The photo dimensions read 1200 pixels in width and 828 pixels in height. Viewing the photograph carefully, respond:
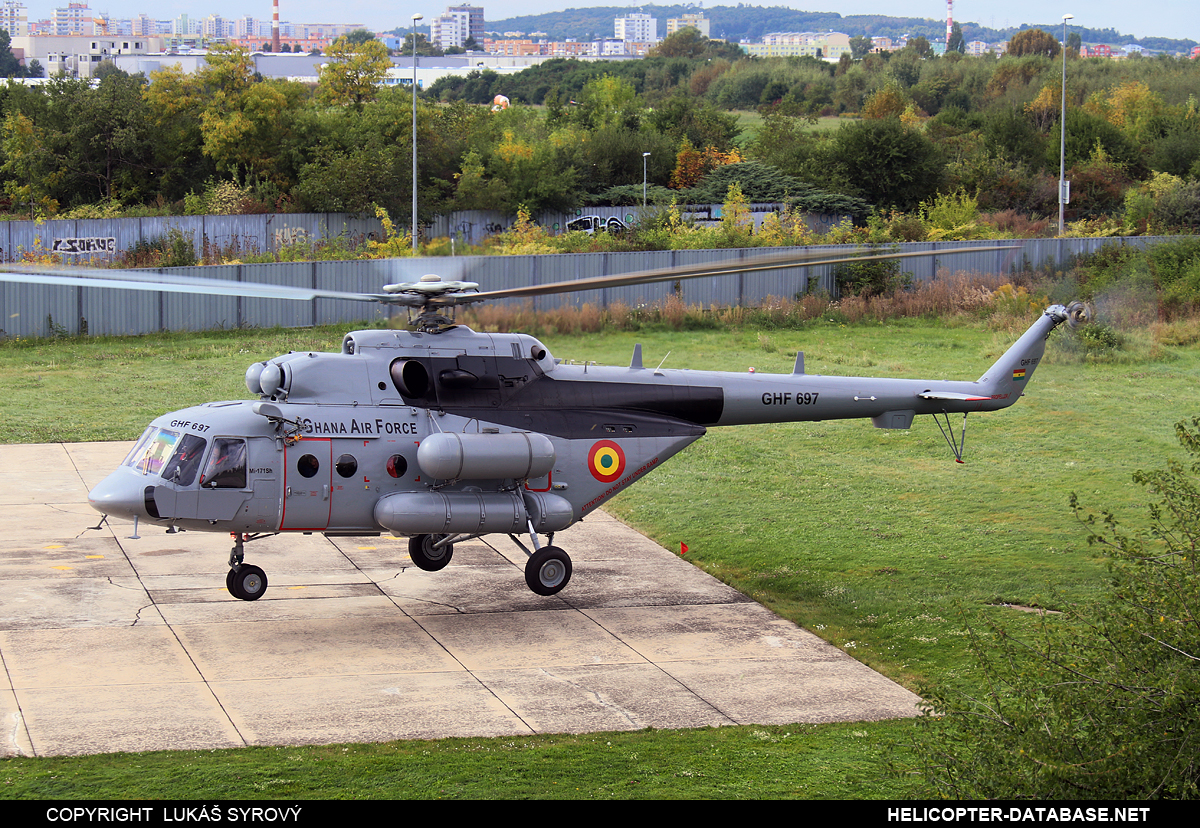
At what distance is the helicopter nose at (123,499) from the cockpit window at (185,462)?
12.0 inches

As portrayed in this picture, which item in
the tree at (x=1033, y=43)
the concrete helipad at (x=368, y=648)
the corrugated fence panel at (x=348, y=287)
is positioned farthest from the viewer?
the tree at (x=1033, y=43)

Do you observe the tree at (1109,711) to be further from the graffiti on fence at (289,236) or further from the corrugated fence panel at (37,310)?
the graffiti on fence at (289,236)

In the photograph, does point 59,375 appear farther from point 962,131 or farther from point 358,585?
A: point 962,131

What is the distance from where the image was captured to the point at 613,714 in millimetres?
10734

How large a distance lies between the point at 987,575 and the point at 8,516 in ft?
44.1

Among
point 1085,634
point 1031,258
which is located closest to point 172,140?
point 1031,258

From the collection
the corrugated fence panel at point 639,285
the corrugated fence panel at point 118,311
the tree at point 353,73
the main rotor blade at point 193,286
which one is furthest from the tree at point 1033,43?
the main rotor blade at point 193,286

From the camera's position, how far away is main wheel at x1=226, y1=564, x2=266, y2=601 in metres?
13.2

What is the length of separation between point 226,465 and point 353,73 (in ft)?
182

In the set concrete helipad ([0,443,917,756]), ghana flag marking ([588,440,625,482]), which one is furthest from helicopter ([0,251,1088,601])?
concrete helipad ([0,443,917,756])

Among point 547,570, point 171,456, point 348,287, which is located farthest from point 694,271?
point 348,287

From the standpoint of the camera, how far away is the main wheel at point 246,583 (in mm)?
13164

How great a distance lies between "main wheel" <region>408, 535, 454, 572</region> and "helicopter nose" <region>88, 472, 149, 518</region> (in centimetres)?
334

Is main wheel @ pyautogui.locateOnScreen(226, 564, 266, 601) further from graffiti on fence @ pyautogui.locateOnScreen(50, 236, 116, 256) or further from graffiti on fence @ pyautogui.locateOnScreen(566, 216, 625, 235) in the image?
graffiti on fence @ pyautogui.locateOnScreen(566, 216, 625, 235)
